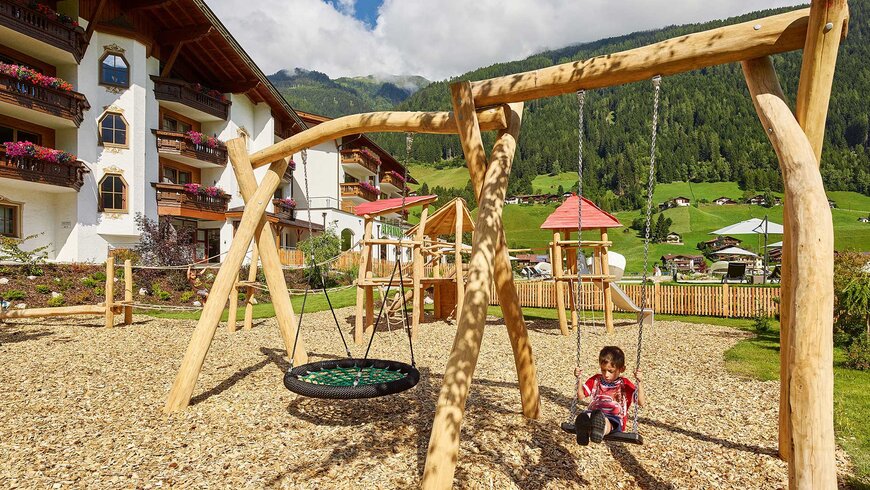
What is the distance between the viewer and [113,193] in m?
20.0

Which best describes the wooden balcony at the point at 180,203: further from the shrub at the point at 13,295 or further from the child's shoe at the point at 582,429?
the child's shoe at the point at 582,429

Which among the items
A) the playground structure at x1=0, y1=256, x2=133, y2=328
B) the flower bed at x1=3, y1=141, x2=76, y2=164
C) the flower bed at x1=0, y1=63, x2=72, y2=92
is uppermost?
the flower bed at x1=0, y1=63, x2=72, y2=92

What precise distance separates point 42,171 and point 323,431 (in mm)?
18689

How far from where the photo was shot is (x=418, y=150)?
13750 centimetres

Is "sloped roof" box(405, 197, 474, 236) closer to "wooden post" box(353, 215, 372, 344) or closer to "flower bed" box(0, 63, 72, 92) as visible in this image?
"wooden post" box(353, 215, 372, 344)

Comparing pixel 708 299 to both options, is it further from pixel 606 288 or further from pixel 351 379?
pixel 351 379

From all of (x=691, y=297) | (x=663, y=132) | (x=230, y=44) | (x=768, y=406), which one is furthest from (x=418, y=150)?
(x=768, y=406)

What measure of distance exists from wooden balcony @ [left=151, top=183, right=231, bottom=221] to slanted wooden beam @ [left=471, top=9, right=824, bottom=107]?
828 inches

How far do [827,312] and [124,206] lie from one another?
22.9 metres

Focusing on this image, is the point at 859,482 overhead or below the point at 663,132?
below

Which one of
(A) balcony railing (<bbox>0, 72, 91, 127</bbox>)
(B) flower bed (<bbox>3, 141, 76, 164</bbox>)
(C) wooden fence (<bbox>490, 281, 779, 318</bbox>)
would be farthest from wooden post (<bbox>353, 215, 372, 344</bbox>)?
(A) balcony railing (<bbox>0, 72, 91, 127</bbox>)

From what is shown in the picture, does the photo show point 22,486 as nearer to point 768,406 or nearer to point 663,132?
point 768,406

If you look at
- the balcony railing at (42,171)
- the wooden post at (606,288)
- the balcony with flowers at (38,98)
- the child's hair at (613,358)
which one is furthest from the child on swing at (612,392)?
the balcony with flowers at (38,98)

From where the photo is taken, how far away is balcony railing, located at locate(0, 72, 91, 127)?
16.7 meters
